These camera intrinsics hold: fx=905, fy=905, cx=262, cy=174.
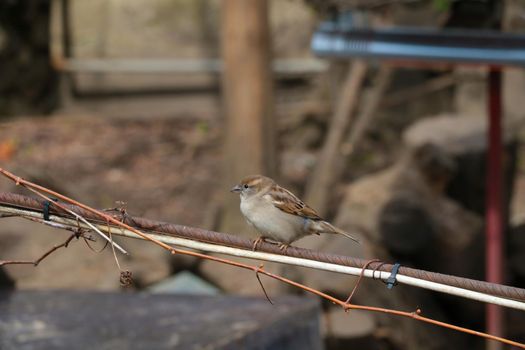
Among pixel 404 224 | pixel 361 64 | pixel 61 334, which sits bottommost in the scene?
pixel 404 224

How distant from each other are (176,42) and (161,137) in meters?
1.57

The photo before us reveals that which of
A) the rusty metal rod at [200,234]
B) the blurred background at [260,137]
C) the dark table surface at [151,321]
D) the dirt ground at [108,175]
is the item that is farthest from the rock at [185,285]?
the rusty metal rod at [200,234]

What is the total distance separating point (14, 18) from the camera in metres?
13.2

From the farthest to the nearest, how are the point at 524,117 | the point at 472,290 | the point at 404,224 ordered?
the point at 524,117 < the point at 404,224 < the point at 472,290

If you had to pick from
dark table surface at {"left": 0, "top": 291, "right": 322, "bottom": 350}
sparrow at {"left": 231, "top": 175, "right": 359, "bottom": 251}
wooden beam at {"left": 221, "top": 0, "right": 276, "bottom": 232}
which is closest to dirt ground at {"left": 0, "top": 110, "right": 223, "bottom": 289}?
wooden beam at {"left": 221, "top": 0, "right": 276, "bottom": 232}

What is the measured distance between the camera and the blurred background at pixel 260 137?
358 inches

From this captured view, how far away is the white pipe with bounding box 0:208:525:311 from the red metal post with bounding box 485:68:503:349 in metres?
4.37

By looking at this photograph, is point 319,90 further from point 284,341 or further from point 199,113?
point 284,341

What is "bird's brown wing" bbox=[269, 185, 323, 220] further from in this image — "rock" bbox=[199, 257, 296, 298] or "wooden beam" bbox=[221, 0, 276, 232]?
"wooden beam" bbox=[221, 0, 276, 232]

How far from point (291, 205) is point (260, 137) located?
525 cm

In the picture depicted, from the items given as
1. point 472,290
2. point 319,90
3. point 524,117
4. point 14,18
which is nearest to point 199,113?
point 319,90

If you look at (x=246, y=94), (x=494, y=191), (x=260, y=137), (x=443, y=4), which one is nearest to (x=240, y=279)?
(x=260, y=137)

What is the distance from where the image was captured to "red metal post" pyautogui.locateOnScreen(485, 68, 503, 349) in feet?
23.6

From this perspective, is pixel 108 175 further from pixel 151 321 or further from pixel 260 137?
pixel 151 321
